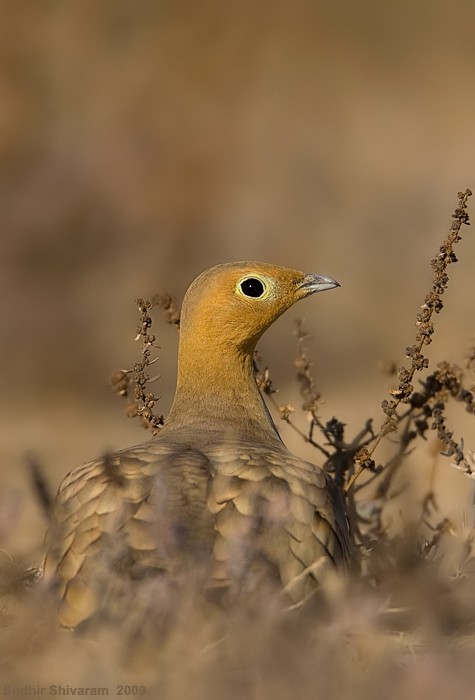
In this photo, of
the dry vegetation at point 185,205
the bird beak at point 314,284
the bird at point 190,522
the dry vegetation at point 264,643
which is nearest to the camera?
the dry vegetation at point 264,643

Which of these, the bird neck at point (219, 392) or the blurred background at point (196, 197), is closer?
the bird neck at point (219, 392)

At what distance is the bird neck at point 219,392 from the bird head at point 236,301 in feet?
0.14

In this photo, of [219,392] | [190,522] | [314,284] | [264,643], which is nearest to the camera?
[264,643]

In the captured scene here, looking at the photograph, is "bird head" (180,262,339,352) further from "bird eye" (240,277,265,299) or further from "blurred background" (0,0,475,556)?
"blurred background" (0,0,475,556)

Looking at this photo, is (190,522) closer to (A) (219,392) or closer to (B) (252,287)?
(A) (219,392)

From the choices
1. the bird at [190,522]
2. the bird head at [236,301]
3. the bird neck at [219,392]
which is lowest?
the bird at [190,522]

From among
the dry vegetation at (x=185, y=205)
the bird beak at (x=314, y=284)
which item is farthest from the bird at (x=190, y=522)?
the dry vegetation at (x=185, y=205)

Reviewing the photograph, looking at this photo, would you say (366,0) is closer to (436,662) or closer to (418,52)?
(418,52)

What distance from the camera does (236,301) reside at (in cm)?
300

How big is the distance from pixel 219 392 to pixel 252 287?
0.37 metres

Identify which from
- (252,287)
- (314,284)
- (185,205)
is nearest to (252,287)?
(252,287)

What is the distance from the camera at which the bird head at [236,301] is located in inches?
118

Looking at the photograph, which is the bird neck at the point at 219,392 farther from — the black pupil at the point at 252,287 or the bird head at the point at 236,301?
the black pupil at the point at 252,287

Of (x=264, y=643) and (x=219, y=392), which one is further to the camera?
(x=219, y=392)
